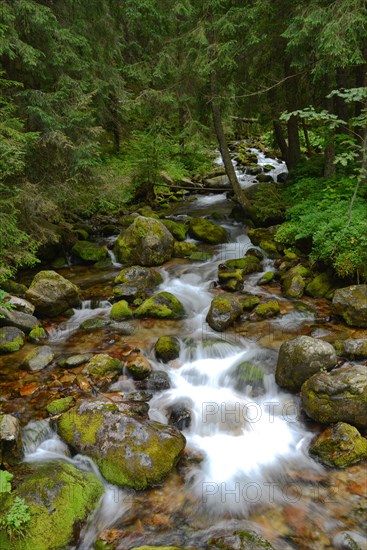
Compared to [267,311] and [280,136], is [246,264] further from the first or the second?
[280,136]

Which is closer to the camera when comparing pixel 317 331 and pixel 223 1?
pixel 317 331

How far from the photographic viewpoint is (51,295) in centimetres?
859

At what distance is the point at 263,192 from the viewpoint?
13.4 m

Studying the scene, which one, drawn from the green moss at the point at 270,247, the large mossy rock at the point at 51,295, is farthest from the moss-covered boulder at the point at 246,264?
the large mossy rock at the point at 51,295

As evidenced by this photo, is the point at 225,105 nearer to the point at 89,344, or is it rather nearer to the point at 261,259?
the point at 261,259

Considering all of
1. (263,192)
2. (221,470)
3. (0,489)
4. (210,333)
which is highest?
(263,192)

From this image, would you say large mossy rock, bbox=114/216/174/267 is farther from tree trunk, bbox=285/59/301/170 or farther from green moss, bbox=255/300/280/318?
tree trunk, bbox=285/59/301/170

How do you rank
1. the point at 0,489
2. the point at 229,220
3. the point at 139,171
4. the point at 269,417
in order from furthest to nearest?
the point at 139,171 < the point at 229,220 < the point at 269,417 < the point at 0,489

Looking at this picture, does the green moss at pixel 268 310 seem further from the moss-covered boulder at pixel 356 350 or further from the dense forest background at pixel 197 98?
the moss-covered boulder at pixel 356 350

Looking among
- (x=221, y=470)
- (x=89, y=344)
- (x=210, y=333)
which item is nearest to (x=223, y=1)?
(x=210, y=333)

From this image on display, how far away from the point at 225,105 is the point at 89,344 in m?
8.90

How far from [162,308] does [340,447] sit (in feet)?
15.7

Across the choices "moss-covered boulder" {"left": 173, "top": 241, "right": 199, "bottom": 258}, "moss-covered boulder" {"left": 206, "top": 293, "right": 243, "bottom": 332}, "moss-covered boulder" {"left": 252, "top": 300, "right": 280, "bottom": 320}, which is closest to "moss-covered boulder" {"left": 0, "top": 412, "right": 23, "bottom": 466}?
"moss-covered boulder" {"left": 206, "top": 293, "right": 243, "bottom": 332}

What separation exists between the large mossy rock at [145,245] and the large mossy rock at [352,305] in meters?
5.47
